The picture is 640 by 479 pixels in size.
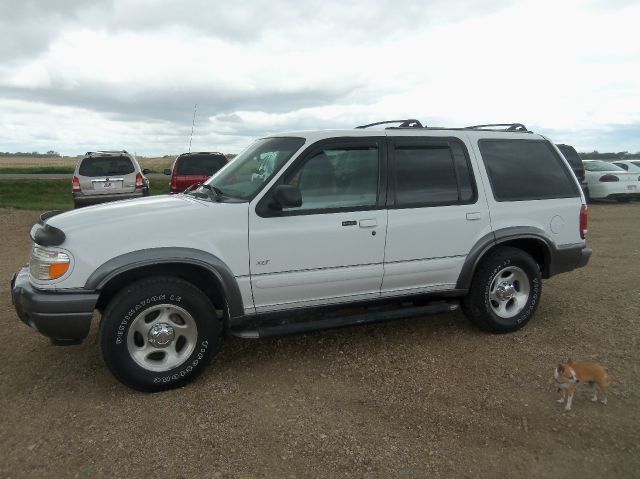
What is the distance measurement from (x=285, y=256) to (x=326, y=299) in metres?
0.53

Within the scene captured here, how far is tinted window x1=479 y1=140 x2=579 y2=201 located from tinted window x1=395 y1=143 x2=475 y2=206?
31cm

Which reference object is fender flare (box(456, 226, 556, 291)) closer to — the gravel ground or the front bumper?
the gravel ground

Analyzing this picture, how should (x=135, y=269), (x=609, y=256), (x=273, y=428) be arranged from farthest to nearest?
(x=609, y=256), (x=135, y=269), (x=273, y=428)

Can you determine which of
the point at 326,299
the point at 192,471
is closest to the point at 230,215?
the point at 326,299

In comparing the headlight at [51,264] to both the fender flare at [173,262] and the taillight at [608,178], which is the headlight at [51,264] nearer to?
the fender flare at [173,262]

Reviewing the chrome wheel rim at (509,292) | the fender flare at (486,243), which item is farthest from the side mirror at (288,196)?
the chrome wheel rim at (509,292)

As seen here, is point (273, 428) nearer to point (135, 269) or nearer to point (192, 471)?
point (192, 471)

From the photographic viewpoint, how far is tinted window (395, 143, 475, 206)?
4.40 meters

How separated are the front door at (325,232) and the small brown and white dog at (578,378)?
1506mm

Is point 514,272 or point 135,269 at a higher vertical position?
point 135,269

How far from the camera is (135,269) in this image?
3617 millimetres

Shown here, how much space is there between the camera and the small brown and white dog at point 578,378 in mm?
3498

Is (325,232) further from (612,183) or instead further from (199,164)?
(612,183)

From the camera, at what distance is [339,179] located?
4.22 m
